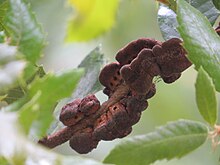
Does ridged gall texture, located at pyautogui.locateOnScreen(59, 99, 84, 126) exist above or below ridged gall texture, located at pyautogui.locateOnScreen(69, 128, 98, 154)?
above

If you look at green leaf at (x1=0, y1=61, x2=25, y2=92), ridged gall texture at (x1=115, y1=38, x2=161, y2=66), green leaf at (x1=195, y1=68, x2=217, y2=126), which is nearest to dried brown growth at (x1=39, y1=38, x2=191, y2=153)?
ridged gall texture at (x1=115, y1=38, x2=161, y2=66)

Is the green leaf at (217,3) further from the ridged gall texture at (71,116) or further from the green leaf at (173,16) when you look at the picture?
the ridged gall texture at (71,116)

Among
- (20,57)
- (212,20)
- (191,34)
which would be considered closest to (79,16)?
(20,57)

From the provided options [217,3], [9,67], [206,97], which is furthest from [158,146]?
[217,3]

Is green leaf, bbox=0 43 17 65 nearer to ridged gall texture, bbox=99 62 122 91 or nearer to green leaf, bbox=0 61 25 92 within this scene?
green leaf, bbox=0 61 25 92

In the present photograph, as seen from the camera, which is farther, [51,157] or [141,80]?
[141,80]

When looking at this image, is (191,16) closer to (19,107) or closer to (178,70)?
(178,70)
